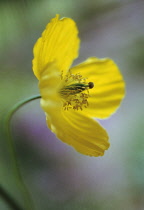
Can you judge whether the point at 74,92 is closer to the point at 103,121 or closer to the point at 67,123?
the point at 67,123

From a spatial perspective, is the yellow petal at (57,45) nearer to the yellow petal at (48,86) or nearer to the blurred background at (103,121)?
the yellow petal at (48,86)

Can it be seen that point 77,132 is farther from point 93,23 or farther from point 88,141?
point 93,23

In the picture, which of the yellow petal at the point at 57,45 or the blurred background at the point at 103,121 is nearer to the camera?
the yellow petal at the point at 57,45

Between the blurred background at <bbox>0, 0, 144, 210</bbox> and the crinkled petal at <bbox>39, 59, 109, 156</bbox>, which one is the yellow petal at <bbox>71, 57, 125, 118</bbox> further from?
the blurred background at <bbox>0, 0, 144, 210</bbox>

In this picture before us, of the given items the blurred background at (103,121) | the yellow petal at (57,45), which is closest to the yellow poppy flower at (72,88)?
the yellow petal at (57,45)

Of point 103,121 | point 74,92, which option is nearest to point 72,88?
point 74,92

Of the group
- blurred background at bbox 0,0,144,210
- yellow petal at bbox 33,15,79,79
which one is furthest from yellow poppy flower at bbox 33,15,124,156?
blurred background at bbox 0,0,144,210

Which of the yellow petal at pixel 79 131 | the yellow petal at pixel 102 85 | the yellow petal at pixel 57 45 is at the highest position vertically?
the yellow petal at pixel 57 45
